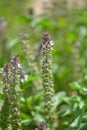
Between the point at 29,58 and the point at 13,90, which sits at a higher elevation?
the point at 29,58

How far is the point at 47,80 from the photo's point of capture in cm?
164

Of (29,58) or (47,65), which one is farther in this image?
(29,58)

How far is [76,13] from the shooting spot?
3.14m

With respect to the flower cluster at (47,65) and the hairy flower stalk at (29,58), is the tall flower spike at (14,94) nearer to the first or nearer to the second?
the flower cluster at (47,65)

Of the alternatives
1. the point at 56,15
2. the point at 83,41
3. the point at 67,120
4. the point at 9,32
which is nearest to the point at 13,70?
the point at 67,120

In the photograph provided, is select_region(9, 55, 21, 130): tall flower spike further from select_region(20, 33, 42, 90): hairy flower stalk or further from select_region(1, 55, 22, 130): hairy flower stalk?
select_region(20, 33, 42, 90): hairy flower stalk

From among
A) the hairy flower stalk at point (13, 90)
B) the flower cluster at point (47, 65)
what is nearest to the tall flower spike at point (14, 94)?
the hairy flower stalk at point (13, 90)

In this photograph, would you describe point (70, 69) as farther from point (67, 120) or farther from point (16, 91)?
point (16, 91)

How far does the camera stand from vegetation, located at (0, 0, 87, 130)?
1.60m

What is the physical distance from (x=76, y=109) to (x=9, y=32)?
2.41 m

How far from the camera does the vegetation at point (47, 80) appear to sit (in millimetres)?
1604

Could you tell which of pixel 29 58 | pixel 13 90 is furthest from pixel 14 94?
pixel 29 58

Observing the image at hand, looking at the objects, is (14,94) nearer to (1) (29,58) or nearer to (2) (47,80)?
(2) (47,80)

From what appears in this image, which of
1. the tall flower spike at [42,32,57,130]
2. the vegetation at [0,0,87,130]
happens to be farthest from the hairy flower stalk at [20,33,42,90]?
the tall flower spike at [42,32,57,130]
